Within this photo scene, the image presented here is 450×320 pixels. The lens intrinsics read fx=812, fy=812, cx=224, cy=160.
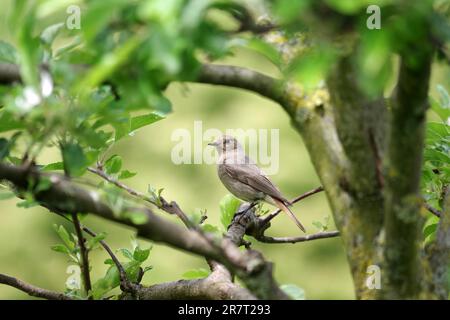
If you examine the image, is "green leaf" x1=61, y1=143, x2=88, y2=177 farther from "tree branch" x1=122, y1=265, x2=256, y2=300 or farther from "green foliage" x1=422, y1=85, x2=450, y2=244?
"green foliage" x1=422, y1=85, x2=450, y2=244

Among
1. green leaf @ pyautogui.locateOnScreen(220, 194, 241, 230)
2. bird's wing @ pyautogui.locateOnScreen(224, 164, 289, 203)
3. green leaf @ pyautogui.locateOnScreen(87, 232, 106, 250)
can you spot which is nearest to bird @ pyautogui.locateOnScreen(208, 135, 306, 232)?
bird's wing @ pyautogui.locateOnScreen(224, 164, 289, 203)

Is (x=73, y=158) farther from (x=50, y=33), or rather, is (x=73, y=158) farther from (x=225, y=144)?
(x=225, y=144)

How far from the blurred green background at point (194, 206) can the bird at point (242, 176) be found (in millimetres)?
280

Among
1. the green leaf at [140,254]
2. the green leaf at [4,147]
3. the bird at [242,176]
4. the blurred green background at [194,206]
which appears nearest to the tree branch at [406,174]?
the green leaf at [4,147]

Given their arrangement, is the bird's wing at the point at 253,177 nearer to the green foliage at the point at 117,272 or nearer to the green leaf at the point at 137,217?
the green foliage at the point at 117,272

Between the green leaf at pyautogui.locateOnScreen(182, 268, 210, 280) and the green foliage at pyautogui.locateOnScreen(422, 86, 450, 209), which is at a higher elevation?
the green foliage at pyautogui.locateOnScreen(422, 86, 450, 209)

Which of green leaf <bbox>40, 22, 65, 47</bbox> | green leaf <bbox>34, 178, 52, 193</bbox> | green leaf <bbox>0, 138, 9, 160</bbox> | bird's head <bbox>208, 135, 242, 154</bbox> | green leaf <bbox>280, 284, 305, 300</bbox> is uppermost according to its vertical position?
bird's head <bbox>208, 135, 242, 154</bbox>

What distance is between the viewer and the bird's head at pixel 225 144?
3.24 metres

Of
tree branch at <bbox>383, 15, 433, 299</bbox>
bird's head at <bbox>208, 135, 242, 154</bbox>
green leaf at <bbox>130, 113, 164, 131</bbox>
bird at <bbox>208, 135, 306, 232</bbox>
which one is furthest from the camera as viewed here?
bird's head at <bbox>208, 135, 242, 154</bbox>

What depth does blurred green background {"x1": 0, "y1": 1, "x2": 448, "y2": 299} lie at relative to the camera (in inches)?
137

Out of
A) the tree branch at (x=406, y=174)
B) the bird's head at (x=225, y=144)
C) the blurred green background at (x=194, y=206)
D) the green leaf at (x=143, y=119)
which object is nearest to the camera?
the tree branch at (x=406, y=174)

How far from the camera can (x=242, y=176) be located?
3.04m

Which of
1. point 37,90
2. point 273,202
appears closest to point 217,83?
point 37,90

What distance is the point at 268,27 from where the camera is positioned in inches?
32.3
